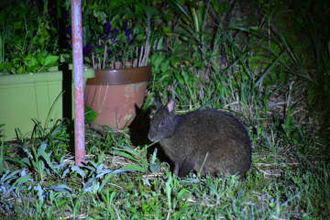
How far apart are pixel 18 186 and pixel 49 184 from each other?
0.98 ft

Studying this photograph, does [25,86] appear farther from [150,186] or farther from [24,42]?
[150,186]

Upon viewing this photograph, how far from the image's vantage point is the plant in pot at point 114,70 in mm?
4434

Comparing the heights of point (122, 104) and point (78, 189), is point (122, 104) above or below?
above

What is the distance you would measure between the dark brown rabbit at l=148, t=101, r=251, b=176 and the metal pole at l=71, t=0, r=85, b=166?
0.63m

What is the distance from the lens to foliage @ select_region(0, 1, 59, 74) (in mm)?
4098

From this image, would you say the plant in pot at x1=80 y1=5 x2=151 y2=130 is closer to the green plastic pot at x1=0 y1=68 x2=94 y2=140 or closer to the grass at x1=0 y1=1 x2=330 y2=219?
the grass at x1=0 y1=1 x2=330 y2=219

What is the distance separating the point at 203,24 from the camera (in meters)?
5.56

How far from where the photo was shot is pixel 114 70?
14.5 ft

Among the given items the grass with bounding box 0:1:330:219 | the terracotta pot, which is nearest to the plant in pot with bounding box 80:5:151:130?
the terracotta pot

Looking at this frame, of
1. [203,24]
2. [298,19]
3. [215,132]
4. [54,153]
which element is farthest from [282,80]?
[54,153]

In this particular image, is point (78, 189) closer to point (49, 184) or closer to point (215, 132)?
point (49, 184)

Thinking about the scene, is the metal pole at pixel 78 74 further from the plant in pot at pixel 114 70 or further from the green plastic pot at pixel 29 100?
the plant in pot at pixel 114 70

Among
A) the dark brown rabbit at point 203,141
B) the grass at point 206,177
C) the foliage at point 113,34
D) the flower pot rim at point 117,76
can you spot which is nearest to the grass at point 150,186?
the grass at point 206,177

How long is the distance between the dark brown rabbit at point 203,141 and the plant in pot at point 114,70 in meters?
1.04
